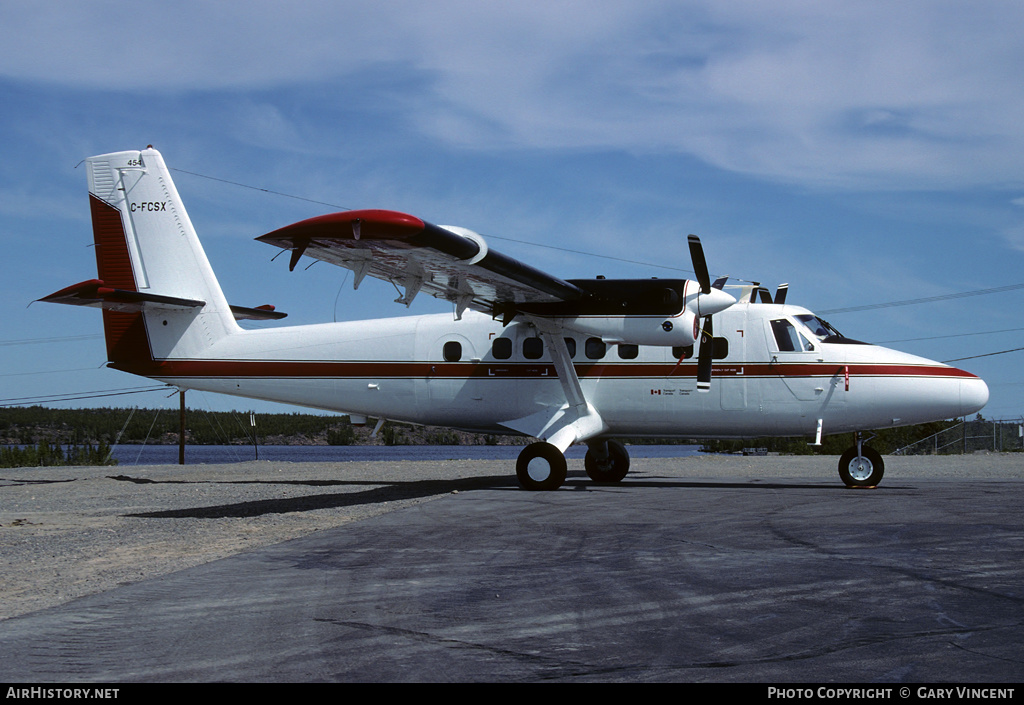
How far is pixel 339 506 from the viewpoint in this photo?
13.9 metres

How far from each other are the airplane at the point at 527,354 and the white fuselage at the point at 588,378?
3 centimetres

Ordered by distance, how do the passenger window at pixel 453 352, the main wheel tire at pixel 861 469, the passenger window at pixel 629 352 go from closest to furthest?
the main wheel tire at pixel 861 469 < the passenger window at pixel 629 352 < the passenger window at pixel 453 352

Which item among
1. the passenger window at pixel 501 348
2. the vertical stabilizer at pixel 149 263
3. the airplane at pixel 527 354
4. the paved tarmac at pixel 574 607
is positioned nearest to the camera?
the paved tarmac at pixel 574 607

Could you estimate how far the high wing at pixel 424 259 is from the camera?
432 inches

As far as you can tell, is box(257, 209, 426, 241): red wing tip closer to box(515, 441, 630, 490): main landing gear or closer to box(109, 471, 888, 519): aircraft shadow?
box(109, 471, 888, 519): aircraft shadow

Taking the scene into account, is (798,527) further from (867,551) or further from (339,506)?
(339,506)

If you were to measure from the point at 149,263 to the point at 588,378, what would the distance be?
10.1m

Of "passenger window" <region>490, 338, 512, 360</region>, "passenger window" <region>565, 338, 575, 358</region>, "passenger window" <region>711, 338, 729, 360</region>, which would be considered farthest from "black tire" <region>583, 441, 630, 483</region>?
"passenger window" <region>711, 338, 729, 360</region>

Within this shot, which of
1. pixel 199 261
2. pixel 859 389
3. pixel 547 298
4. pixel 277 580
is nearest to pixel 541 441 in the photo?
pixel 547 298

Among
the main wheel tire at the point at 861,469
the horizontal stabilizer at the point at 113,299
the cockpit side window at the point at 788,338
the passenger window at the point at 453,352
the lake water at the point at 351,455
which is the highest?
the horizontal stabilizer at the point at 113,299

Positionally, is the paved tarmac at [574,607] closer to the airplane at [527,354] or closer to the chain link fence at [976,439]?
the airplane at [527,354]

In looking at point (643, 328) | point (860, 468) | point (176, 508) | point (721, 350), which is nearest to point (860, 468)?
point (860, 468)

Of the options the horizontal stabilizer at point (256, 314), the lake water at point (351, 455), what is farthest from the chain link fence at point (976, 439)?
the horizontal stabilizer at point (256, 314)

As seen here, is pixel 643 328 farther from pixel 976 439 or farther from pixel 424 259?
pixel 976 439
